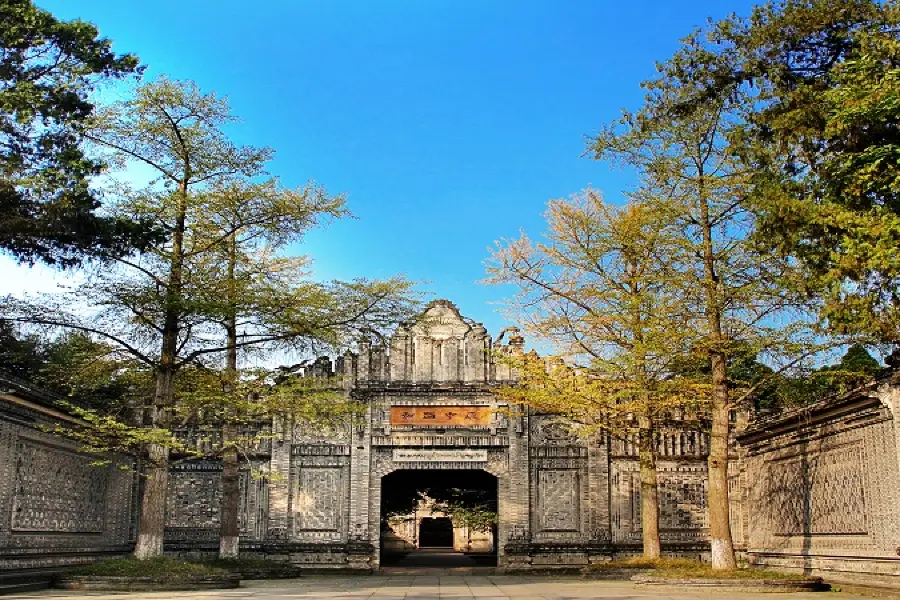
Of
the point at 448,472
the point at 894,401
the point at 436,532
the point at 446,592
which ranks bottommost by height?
the point at 436,532

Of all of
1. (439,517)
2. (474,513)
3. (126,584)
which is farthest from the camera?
(439,517)

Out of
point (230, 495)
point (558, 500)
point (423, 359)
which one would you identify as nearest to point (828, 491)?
point (558, 500)

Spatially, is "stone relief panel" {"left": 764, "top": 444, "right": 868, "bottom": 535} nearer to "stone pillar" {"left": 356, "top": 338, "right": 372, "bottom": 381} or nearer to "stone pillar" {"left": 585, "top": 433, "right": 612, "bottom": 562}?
"stone pillar" {"left": 585, "top": 433, "right": 612, "bottom": 562}

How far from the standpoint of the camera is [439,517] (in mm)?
45219

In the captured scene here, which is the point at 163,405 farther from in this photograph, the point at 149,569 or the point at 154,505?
the point at 149,569

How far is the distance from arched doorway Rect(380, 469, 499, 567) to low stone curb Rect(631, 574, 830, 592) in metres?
7.76

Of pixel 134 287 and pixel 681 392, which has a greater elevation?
pixel 134 287

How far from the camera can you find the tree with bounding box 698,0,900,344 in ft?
30.1

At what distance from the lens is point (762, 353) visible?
13.8 m

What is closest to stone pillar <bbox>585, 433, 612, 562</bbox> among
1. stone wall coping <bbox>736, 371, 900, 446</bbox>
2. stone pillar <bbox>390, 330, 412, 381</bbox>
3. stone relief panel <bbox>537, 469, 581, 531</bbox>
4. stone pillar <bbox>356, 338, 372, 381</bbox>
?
stone relief panel <bbox>537, 469, 581, 531</bbox>

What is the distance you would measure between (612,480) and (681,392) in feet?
18.2

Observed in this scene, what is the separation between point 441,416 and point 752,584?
891cm

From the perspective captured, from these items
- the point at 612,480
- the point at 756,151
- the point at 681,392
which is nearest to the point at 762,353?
the point at 681,392

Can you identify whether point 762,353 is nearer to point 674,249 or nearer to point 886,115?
point 674,249
